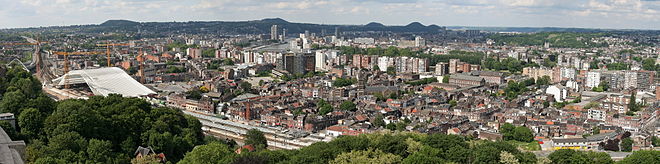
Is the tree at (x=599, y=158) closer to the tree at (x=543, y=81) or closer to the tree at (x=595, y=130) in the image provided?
the tree at (x=595, y=130)

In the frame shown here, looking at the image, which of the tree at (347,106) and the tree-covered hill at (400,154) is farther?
the tree at (347,106)

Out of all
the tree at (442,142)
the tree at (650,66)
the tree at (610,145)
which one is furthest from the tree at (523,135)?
the tree at (650,66)

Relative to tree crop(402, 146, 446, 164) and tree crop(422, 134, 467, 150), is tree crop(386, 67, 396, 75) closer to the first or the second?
tree crop(422, 134, 467, 150)

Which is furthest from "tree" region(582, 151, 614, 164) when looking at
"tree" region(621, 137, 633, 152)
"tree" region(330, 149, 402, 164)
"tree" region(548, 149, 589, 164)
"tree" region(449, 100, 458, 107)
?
"tree" region(449, 100, 458, 107)

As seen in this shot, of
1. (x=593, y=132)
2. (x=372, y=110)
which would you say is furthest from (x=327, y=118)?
(x=593, y=132)

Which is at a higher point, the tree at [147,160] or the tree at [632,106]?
the tree at [147,160]

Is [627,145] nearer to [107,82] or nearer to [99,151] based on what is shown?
[99,151]
